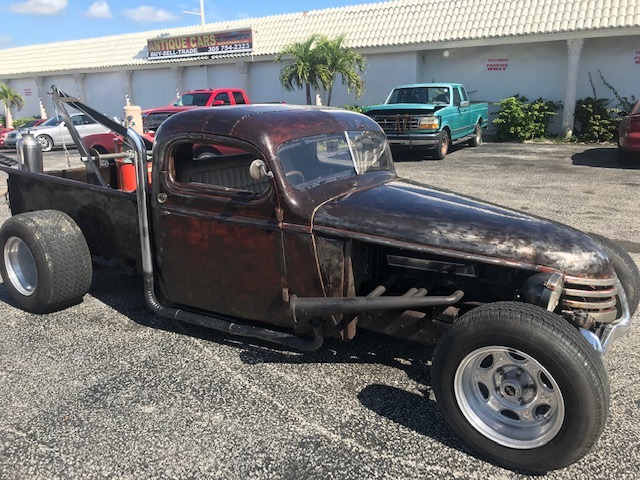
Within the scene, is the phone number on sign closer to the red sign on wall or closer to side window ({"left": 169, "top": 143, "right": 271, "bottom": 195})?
the red sign on wall

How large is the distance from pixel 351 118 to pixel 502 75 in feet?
55.5

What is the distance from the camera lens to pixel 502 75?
62.5ft

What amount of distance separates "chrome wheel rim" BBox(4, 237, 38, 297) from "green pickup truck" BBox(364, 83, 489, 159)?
9.80 meters

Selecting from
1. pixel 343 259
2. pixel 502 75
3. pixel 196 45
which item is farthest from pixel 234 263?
pixel 196 45

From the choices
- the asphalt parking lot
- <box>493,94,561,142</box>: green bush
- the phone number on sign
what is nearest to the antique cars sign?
the phone number on sign

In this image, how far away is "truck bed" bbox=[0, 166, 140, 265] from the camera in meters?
4.25

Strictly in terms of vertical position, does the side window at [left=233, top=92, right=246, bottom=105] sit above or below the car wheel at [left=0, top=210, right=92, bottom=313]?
above

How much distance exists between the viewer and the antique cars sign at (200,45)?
24.2m

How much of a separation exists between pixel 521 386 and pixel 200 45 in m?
25.6

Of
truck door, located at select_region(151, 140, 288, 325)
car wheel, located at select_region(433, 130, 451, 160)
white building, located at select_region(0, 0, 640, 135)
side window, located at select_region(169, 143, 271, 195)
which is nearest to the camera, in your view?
truck door, located at select_region(151, 140, 288, 325)

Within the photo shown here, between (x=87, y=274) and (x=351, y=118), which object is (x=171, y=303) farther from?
(x=351, y=118)

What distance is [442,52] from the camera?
20078mm

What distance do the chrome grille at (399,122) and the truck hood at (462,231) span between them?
9864 millimetres

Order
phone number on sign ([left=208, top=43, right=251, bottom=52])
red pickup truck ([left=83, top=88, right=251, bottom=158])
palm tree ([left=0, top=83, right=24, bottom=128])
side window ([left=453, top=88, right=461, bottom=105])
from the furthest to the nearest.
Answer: palm tree ([left=0, top=83, right=24, bottom=128]), phone number on sign ([left=208, top=43, right=251, bottom=52]), red pickup truck ([left=83, top=88, right=251, bottom=158]), side window ([left=453, top=88, right=461, bottom=105])
